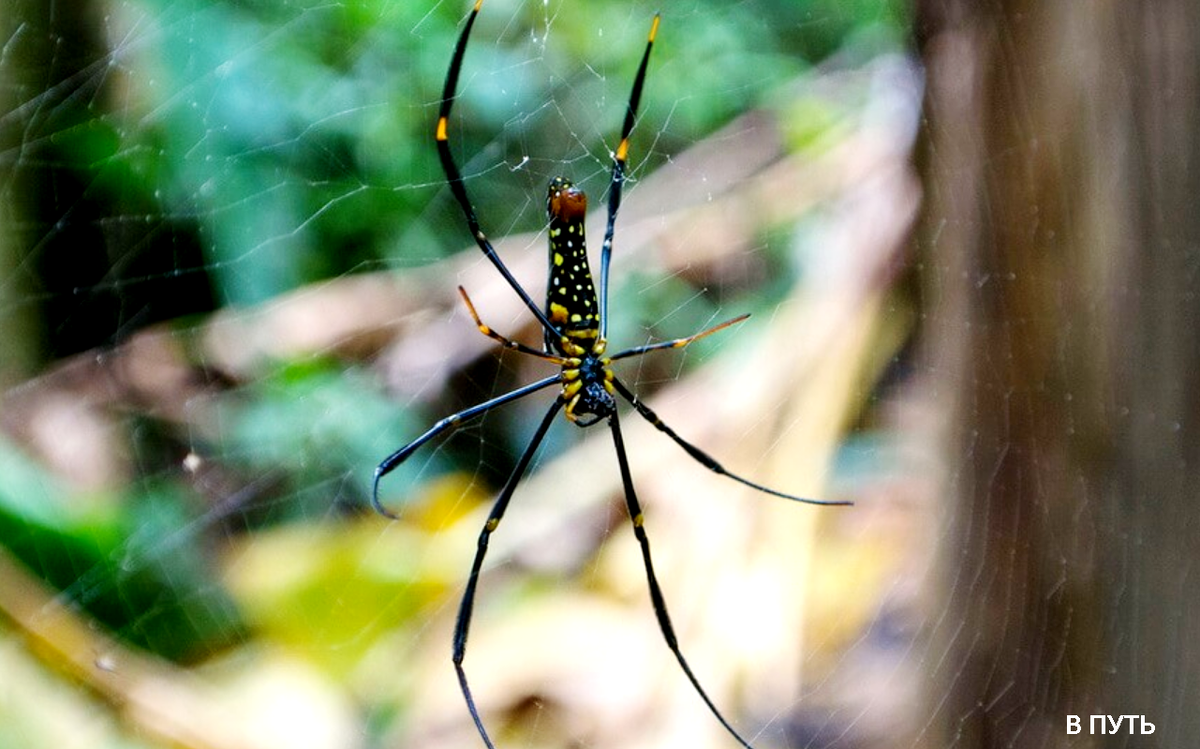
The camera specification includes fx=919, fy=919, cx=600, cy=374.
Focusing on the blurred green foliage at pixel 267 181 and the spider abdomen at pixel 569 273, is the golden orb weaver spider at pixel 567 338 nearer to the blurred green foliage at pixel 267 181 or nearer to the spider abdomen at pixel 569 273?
the spider abdomen at pixel 569 273

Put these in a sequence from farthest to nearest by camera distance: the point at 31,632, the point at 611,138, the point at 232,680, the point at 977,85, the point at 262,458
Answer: the point at 611,138, the point at 262,458, the point at 232,680, the point at 31,632, the point at 977,85

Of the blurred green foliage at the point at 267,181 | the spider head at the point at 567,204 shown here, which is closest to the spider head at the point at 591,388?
the spider head at the point at 567,204

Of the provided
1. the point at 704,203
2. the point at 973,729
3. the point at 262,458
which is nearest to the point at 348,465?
the point at 262,458

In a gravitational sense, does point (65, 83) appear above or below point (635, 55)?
below

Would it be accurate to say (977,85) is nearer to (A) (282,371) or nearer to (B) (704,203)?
(B) (704,203)

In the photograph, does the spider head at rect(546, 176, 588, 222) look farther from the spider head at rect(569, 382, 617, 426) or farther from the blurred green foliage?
the blurred green foliage

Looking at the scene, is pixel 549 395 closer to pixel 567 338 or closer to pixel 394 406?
pixel 394 406

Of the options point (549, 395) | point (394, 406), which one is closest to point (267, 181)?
point (394, 406)
